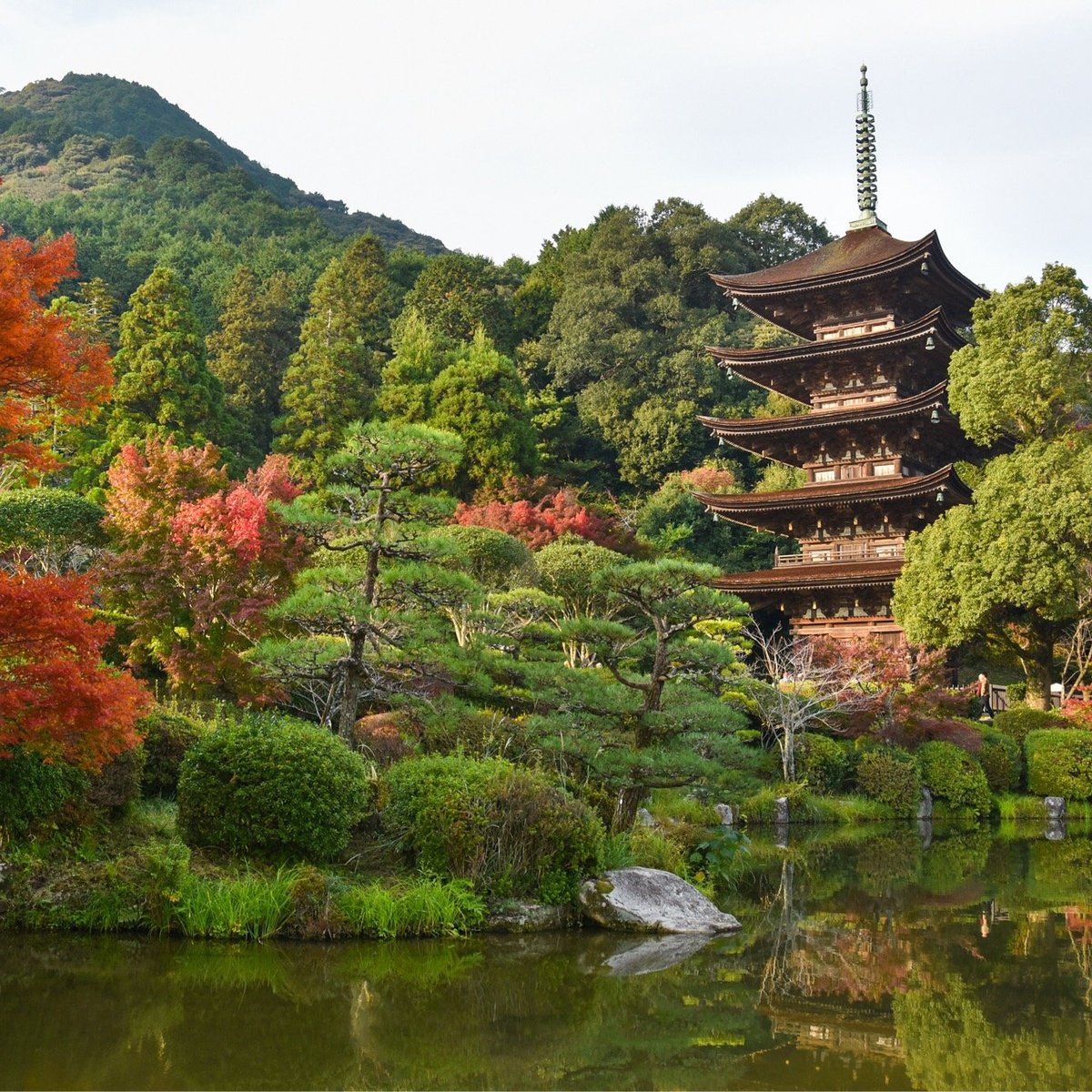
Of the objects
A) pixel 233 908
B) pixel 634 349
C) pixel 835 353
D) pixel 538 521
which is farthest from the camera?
pixel 634 349

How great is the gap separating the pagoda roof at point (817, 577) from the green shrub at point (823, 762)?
680cm

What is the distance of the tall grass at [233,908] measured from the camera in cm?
771

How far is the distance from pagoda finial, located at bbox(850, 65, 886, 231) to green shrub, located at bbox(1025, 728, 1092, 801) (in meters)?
16.7

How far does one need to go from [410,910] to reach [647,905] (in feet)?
6.05

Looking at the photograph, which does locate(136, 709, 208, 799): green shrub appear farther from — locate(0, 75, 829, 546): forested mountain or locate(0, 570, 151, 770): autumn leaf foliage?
locate(0, 75, 829, 546): forested mountain

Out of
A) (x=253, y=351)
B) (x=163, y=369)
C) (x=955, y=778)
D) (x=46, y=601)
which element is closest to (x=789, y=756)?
(x=955, y=778)

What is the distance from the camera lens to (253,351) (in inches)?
1511

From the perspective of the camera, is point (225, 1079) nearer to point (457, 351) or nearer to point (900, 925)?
point (900, 925)

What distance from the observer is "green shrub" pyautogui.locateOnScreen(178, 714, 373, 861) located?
8.08 metres

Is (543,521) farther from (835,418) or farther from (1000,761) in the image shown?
(1000,761)

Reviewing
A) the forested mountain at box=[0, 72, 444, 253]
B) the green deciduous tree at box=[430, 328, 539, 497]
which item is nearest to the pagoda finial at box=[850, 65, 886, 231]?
the green deciduous tree at box=[430, 328, 539, 497]

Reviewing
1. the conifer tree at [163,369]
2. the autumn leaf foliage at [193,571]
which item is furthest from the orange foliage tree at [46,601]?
the conifer tree at [163,369]

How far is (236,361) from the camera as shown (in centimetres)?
3769

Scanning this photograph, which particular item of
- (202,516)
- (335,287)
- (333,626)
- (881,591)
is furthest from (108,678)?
(335,287)
